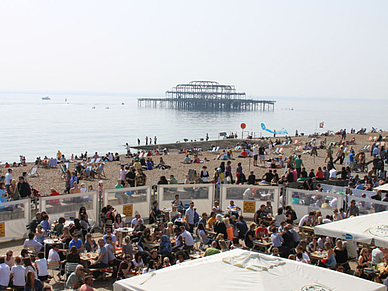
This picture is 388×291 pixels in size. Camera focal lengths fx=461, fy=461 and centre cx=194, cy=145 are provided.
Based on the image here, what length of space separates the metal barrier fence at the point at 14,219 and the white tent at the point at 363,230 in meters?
6.63

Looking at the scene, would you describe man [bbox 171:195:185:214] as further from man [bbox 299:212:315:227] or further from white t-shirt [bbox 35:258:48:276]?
white t-shirt [bbox 35:258:48:276]

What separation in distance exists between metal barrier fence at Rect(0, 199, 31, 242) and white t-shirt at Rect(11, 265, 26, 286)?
375cm

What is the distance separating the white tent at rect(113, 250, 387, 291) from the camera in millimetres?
4898

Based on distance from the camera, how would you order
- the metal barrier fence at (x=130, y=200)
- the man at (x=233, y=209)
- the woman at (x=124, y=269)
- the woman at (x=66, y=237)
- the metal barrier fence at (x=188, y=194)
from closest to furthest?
the woman at (x=124, y=269) < the woman at (x=66, y=237) < the man at (x=233, y=209) < the metal barrier fence at (x=130, y=200) < the metal barrier fence at (x=188, y=194)

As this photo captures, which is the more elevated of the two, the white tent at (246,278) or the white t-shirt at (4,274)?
the white tent at (246,278)

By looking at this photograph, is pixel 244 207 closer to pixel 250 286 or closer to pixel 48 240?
pixel 48 240

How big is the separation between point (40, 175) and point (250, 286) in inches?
763

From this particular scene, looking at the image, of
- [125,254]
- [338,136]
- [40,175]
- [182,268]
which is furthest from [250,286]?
[338,136]

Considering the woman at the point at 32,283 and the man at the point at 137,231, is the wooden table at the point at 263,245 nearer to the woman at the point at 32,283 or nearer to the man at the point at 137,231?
the man at the point at 137,231

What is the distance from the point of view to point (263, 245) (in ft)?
29.6

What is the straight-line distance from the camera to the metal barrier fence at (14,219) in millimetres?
10312

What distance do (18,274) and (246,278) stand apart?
3703mm

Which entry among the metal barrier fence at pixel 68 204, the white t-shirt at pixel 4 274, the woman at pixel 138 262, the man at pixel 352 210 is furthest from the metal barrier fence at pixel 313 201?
the white t-shirt at pixel 4 274

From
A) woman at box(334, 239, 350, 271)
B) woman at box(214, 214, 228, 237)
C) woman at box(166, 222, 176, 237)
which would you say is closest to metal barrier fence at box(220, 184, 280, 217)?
woman at box(214, 214, 228, 237)
